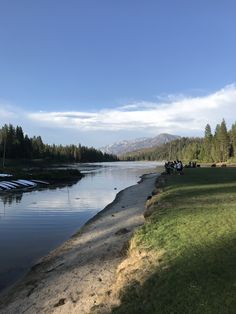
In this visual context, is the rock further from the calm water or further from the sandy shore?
the calm water

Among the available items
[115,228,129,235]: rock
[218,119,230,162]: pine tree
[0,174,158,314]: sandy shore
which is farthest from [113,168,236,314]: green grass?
[218,119,230,162]: pine tree

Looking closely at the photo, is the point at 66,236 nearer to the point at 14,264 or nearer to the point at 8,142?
the point at 14,264

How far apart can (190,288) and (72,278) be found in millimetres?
5769

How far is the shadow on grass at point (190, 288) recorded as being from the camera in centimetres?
835

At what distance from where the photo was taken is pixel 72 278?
13.9 m

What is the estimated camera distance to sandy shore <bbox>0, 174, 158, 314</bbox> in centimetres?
1144

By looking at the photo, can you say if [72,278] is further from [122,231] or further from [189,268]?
[122,231]

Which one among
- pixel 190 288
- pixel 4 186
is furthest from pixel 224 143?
pixel 190 288

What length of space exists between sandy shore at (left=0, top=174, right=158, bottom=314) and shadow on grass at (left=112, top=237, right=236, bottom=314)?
1656 millimetres

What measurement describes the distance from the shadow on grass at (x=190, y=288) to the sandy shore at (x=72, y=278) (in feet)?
5.43

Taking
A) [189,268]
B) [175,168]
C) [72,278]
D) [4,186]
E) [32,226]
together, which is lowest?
[32,226]

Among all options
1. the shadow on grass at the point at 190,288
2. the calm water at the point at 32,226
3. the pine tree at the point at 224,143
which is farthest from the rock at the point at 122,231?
the pine tree at the point at 224,143

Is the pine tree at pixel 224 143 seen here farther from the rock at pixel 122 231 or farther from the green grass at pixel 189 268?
the green grass at pixel 189 268

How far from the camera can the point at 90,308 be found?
10.5 metres
